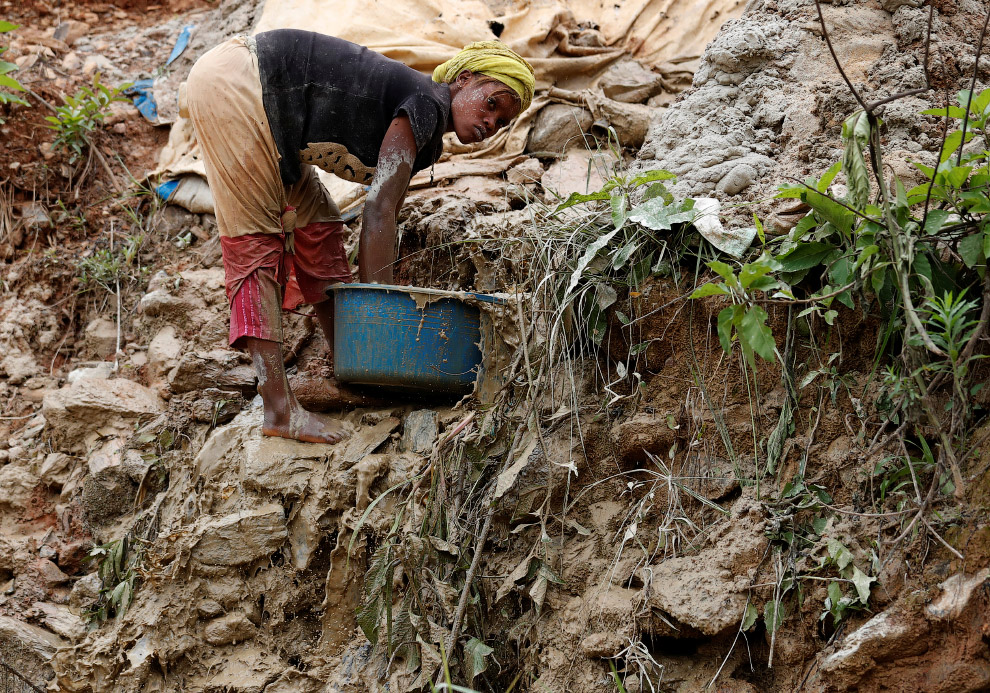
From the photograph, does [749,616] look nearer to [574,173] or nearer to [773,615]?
[773,615]

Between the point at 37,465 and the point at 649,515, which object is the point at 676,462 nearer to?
the point at 649,515

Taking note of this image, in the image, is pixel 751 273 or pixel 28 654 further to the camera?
pixel 28 654

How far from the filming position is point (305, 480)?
302 cm

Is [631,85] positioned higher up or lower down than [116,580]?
higher up

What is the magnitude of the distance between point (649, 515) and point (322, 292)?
1.56 meters

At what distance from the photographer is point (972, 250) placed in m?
2.00

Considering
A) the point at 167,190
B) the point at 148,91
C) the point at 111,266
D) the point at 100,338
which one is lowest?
the point at 100,338

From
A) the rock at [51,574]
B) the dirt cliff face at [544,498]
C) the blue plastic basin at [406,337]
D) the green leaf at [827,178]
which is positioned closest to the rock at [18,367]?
the dirt cliff face at [544,498]

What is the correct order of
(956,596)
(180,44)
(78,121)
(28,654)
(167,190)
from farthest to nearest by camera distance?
(180,44) < (78,121) < (167,190) < (28,654) < (956,596)

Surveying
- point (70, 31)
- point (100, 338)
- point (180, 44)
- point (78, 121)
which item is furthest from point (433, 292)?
point (70, 31)

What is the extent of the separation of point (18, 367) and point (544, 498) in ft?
9.59

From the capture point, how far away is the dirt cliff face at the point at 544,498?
205 centimetres

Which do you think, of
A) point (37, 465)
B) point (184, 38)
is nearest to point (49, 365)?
point (37, 465)

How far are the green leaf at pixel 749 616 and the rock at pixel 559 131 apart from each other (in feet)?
Result: 8.76
